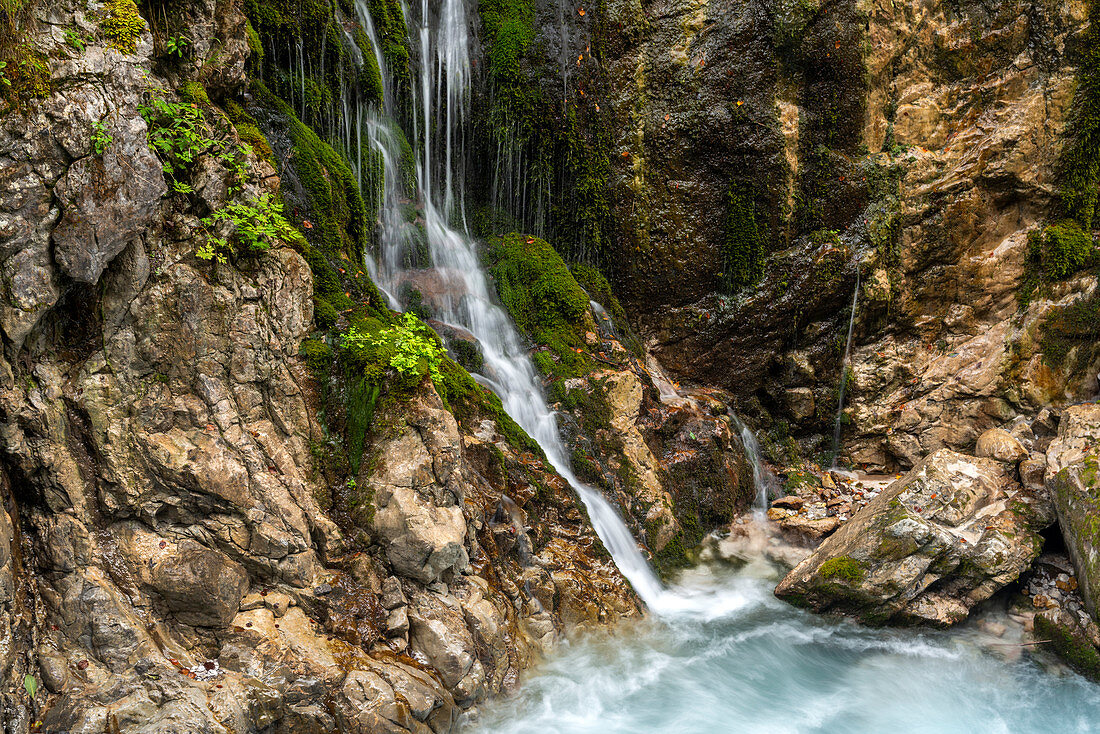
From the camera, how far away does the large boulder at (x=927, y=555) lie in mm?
6969

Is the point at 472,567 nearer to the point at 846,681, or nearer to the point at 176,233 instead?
the point at 176,233

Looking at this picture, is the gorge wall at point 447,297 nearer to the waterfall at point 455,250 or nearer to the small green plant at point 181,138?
the small green plant at point 181,138

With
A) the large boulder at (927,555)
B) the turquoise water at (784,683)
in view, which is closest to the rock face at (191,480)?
the turquoise water at (784,683)

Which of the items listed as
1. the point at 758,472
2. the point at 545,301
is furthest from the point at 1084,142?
the point at 545,301

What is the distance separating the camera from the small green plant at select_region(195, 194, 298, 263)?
5.01m

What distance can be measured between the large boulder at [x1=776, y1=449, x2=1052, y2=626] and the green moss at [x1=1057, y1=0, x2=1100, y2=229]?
524 centimetres

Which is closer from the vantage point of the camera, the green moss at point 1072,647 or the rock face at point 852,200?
the green moss at point 1072,647

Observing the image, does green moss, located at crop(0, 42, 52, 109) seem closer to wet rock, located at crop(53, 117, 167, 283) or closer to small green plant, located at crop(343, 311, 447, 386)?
wet rock, located at crop(53, 117, 167, 283)

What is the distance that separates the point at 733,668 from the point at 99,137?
23.7ft

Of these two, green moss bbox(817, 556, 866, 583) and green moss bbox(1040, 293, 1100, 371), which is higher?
green moss bbox(1040, 293, 1100, 371)

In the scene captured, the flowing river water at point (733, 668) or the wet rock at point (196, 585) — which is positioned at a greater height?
the wet rock at point (196, 585)

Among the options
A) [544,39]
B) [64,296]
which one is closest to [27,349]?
[64,296]

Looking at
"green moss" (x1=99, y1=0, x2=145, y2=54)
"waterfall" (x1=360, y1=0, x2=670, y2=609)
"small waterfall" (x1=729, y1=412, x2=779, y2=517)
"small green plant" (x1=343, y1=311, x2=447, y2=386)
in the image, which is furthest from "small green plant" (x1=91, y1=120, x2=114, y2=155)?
"small waterfall" (x1=729, y1=412, x2=779, y2=517)

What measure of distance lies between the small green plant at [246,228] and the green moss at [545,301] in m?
4.30
